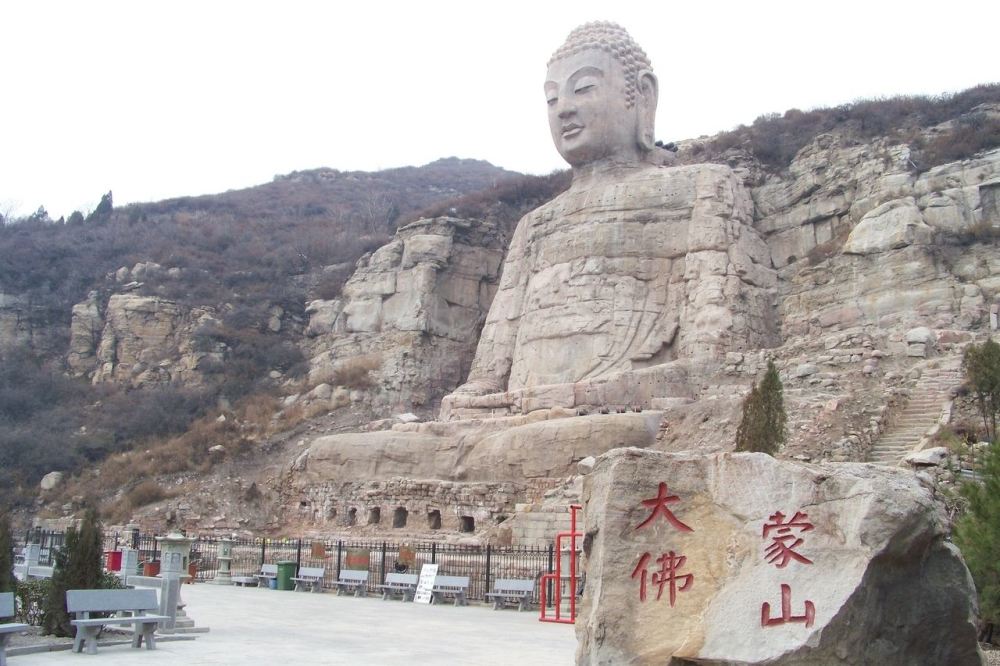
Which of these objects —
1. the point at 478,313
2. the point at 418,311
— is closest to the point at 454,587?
the point at 418,311

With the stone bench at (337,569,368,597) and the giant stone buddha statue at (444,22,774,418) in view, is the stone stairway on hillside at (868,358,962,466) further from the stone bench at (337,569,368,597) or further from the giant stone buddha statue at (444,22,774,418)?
the stone bench at (337,569,368,597)

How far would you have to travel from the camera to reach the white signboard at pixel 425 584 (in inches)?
548

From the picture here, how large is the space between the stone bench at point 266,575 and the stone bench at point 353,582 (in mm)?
1600

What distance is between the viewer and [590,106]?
21.9 metres

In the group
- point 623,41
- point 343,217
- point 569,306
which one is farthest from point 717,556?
point 343,217

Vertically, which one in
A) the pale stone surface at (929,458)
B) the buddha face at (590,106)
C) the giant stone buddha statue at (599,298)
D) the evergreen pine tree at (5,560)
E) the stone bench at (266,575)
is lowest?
the stone bench at (266,575)

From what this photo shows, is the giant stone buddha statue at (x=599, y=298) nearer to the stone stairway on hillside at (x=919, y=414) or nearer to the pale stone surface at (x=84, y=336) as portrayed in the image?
the stone stairway on hillside at (x=919, y=414)

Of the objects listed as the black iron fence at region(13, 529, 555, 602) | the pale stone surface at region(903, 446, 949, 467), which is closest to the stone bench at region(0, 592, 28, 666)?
the black iron fence at region(13, 529, 555, 602)

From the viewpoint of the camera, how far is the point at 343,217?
46844 millimetres

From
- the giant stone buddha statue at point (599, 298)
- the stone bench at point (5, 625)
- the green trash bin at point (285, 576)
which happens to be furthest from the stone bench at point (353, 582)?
the stone bench at point (5, 625)

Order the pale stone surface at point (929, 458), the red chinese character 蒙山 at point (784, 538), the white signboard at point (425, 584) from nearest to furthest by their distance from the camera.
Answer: the red chinese character 蒙山 at point (784, 538) < the pale stone surface at point (929, 458) < the white signboard at point (425, 584)

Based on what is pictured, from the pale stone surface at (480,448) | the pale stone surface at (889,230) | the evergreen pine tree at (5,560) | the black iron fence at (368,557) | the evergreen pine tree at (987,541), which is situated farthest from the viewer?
the pale stone surface at (889,230)

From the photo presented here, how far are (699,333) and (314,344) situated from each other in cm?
1619

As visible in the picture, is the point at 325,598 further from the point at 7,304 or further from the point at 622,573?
the point at 7,304
